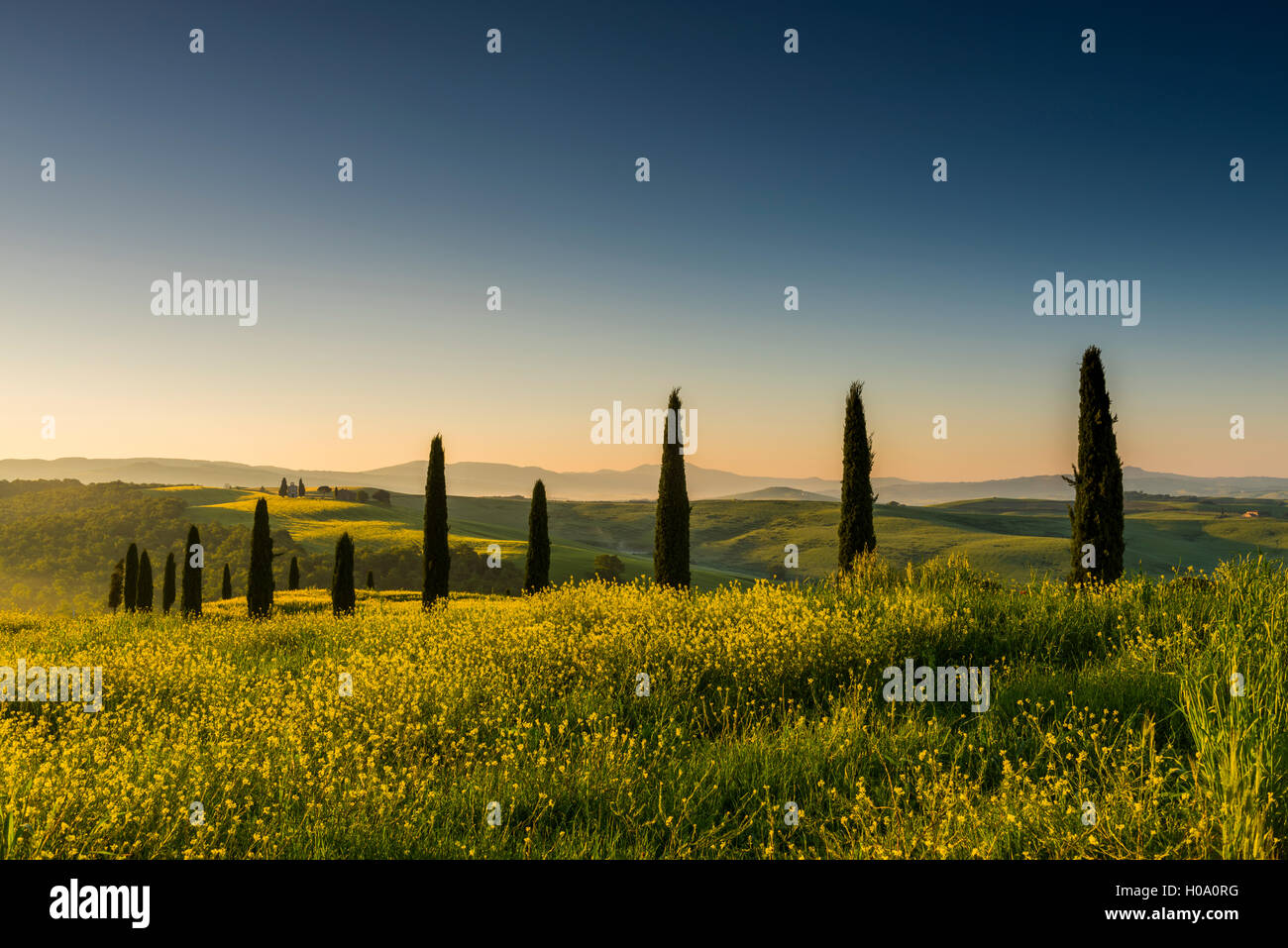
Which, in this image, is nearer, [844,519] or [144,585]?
[844,519]

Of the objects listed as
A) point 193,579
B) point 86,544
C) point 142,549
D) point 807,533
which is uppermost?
point 193,579

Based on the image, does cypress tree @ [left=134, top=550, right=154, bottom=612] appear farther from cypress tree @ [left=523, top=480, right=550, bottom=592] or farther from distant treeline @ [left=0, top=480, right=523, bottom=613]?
cypress tree @ [left=523, top=480, right=550, bottom=592]

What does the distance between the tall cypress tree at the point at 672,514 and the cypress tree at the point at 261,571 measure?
20.7m

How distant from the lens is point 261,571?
1288 inches

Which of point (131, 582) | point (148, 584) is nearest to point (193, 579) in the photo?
point (131, 582)

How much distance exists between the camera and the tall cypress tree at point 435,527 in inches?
1182

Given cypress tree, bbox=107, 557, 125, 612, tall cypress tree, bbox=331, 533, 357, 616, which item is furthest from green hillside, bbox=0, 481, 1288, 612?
tall cypress tree, bbox=331, 533, 357, 616

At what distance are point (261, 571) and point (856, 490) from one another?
94.7 ft

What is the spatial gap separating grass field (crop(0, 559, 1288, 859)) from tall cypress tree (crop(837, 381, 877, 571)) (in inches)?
539

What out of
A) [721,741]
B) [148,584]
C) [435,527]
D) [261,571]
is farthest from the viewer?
[148,584]

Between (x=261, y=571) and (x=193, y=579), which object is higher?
(x=261, y=571)

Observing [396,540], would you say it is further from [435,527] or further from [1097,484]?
[1097,484]

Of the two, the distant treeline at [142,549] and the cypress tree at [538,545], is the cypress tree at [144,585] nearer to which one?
the distant treeline at [142,549]
